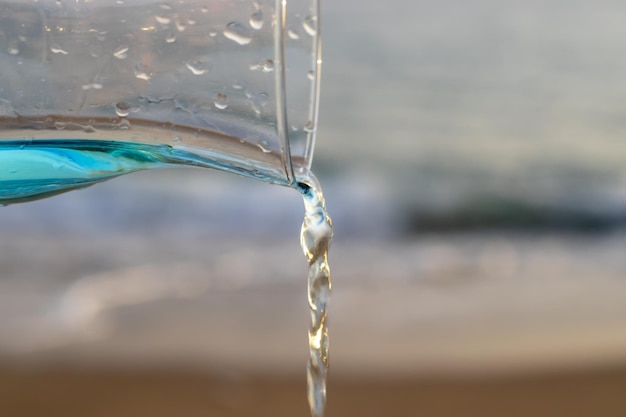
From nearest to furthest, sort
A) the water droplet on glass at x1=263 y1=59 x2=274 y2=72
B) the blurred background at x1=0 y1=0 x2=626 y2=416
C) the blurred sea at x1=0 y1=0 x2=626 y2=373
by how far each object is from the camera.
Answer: the water droplet on glass at x1=263 y1=59 x2=274 y2=72 < the blurred background at x1=0 y1=0 x2=626 y2=416 < the blurred sea at x1=0 y1=0 x2=626 y2=373

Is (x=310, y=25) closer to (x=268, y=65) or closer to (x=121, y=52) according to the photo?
(x=268, y=65)

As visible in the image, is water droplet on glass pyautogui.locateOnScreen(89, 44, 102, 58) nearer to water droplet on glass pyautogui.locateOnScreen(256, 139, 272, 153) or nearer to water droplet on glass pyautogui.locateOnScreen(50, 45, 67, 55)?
water droplet on glass pyautogui.locateOnScreen(50, 45, 67, 55)

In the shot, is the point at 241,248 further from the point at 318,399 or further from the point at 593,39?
the point at 593,39

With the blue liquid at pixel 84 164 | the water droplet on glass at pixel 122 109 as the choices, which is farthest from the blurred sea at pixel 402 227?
the water droplet on glass at pixel 122 109

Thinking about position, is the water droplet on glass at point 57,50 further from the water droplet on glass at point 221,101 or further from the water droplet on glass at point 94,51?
the water droplet on glass at point 221,101

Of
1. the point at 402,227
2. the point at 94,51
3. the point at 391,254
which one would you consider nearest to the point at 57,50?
the point at 94,51

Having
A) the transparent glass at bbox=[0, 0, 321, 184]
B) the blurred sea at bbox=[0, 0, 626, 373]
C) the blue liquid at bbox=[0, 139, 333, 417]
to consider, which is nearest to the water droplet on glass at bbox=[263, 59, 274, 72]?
the transparent glass at bbox=[0, 0, 321, 184]
